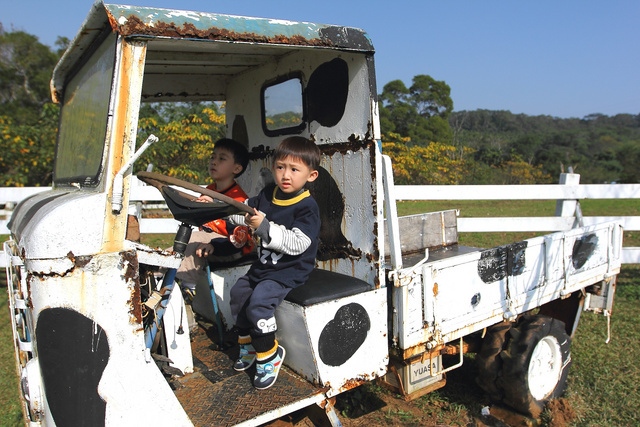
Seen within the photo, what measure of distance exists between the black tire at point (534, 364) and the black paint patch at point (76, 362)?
2.48 meters

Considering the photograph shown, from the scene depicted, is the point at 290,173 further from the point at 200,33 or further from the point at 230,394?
the point at 230,394

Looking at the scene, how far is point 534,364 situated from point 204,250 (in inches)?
93.2

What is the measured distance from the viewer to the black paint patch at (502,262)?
3020mm

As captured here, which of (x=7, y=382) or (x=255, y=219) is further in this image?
(x=7, y=382)

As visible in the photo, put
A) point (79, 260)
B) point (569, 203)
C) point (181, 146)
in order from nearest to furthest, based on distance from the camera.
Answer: point (79, 260) < point (569, 203) < point (181, 146)

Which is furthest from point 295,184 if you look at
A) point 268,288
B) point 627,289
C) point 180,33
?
point 627,289

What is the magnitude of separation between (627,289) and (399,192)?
124 inches

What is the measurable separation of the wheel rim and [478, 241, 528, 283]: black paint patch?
53cm

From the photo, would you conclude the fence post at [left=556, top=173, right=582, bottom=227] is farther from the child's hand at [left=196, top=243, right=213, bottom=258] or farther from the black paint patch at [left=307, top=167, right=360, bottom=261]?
the child's hand at [left=196, top=243, right=213, bottom=258]

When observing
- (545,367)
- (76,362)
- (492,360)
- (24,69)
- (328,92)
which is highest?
(24,69)

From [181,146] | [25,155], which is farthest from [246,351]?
[25,155]

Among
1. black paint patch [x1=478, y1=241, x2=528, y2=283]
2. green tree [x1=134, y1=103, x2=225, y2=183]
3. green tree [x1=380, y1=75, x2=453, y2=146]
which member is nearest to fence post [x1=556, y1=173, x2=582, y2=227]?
black paint patch [x1=478, y1=241, x2=528, y2=283]

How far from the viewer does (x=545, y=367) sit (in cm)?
336

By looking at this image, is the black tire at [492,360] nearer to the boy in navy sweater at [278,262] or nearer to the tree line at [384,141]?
the boy in navy sweater at [278,262]
